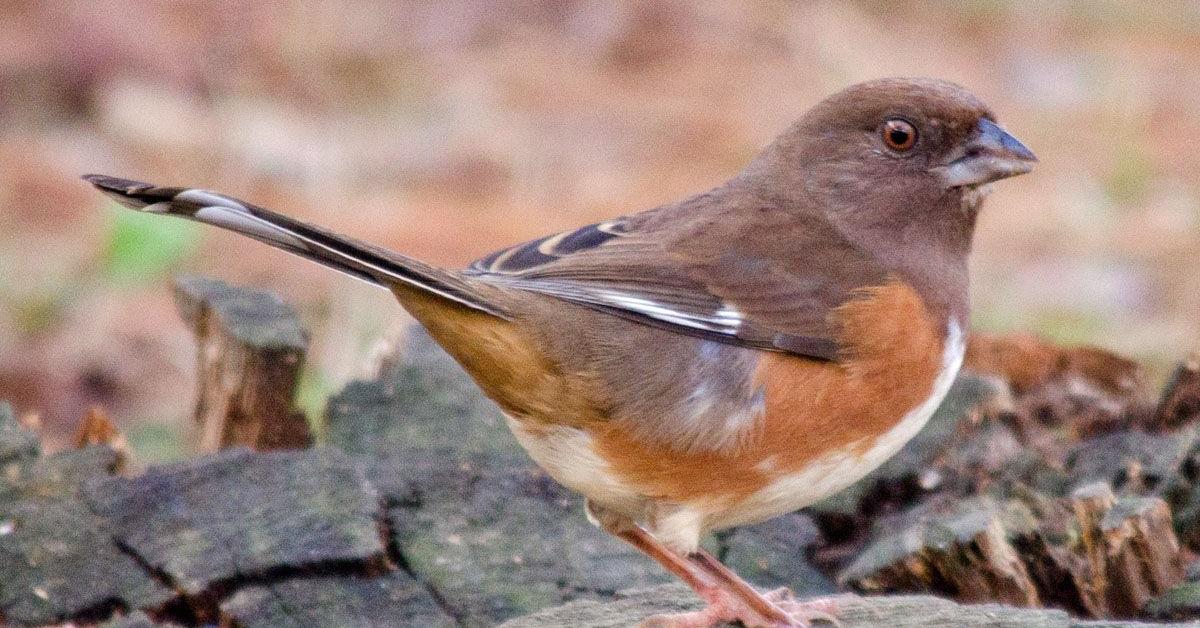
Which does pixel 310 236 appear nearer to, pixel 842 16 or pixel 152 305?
pixel 152 305

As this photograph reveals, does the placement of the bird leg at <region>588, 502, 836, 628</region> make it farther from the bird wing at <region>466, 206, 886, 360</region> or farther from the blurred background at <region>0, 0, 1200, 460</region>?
the blurred background at <region>0, 0, 1200, 460</region>

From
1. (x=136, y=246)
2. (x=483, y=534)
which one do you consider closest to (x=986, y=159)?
(x=483, y=534)

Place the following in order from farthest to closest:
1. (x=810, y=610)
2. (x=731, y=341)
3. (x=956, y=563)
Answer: (x=956, y=563) → (x=731, y=341) → (x=810, y=610)

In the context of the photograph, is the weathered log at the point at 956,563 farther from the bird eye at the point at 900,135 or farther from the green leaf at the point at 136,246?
the green leaf at the point at 136,246

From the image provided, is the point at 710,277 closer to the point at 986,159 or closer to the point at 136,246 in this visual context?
the point at 986,159

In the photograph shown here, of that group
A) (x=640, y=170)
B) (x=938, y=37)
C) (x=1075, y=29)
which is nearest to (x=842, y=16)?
(x=938, y=37)

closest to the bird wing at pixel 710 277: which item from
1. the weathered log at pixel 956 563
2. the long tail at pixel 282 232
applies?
the long tail at pixel 282 232
